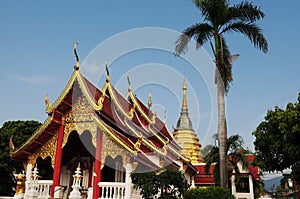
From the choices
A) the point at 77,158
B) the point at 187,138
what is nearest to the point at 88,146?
the point at 77,158

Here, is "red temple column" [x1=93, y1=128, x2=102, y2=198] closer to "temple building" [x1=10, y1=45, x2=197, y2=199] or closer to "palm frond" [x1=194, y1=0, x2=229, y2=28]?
"temple building" [x1=10, y1=45, x2=197, y2=199]

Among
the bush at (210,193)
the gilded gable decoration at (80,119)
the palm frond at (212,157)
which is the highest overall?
the gilded gable decoration at (80,119)

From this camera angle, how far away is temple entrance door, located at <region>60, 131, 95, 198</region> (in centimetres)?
1556

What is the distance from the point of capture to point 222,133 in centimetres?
1323

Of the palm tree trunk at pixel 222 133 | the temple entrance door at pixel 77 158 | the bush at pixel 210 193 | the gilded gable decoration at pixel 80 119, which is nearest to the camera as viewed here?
the bush at pixel 210 193

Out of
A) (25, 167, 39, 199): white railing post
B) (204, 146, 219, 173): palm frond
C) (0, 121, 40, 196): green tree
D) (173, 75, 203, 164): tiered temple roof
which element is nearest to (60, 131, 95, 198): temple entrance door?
(25, 167, 39, 199): white railing post

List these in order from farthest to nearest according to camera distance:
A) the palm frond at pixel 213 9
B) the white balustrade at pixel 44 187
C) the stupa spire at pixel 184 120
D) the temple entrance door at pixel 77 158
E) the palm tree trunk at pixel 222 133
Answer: the stupa spire at pixel 184 120, the temple entrance door at pixel 77 158, the palm frond at pixel 213 9, the white balustrade at pixel 44 187, the palm tree trunk at pixel 222 133

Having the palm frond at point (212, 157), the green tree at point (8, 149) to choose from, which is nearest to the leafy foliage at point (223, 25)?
the palm frond at point (212, 157)

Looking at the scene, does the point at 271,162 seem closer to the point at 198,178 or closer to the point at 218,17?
the point at 218,17

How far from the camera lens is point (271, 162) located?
1444 centimetres

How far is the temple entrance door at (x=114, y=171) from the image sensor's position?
14.5 m

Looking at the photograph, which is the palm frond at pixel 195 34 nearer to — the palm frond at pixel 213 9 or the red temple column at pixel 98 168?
the palm frond at pixel 213 9

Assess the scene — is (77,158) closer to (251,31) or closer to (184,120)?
(251,31)

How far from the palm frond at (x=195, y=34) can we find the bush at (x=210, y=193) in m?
6.09
